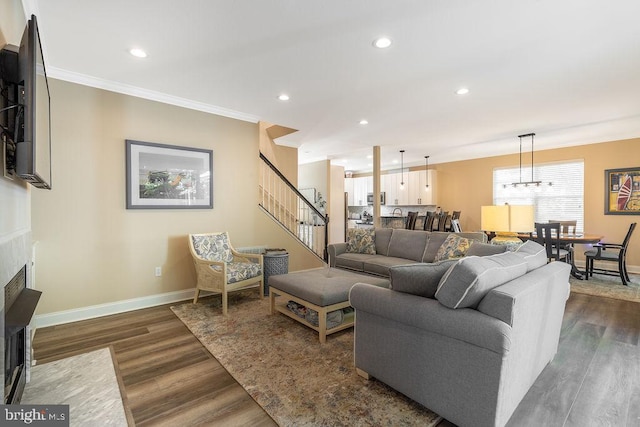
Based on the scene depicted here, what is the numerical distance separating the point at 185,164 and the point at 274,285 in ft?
6.66

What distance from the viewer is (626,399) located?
1.91 m

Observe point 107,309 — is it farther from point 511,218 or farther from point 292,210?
point 511,218

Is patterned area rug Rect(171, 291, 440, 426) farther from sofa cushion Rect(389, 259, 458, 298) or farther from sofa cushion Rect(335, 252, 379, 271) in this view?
sofa cushion Rect(335, 252, 379, 271)

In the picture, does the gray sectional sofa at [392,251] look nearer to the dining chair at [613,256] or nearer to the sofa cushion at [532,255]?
the sofa cushion at [532,255]

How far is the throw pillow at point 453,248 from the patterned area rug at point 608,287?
85.4 inches

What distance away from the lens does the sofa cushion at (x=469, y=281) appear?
5.02 feet

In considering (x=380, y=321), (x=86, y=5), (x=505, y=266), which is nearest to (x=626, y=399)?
(x=505, y=266)

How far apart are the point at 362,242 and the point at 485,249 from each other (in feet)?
6.97

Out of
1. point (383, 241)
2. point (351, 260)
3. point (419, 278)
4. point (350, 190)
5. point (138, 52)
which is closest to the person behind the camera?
point (419, 278)

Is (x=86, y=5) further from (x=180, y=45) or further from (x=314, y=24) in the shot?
(x=314, y=24)

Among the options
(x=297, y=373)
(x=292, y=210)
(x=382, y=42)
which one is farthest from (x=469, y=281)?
(x=292, y=210)

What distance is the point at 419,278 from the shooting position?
179 cm

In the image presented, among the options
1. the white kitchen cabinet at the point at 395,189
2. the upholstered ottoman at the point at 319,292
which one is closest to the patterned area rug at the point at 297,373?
the upholstered ottoman at the point at 319,292

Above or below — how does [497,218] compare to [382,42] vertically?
below
